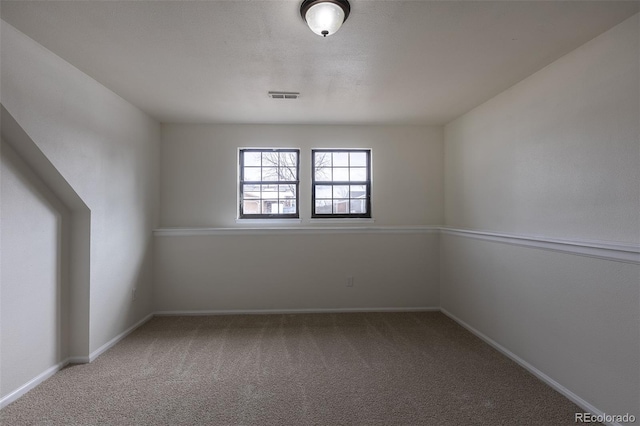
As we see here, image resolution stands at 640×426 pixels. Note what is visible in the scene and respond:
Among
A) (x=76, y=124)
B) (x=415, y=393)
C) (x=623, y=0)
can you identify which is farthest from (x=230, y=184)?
(x=623, y=0)

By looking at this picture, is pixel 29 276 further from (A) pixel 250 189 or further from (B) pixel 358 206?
(B) pixel 358 206

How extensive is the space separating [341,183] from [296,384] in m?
2.67

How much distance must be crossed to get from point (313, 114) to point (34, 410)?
3.59m

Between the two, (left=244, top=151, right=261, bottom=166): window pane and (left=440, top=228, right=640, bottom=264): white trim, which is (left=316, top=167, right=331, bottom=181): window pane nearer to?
(left=244, top=151, right=261, bottom=166): window pane

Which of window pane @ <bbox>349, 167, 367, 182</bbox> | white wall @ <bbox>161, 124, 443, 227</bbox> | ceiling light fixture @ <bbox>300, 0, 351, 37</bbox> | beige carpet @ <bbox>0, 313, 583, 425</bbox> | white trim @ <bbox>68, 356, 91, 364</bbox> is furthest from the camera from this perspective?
window pane @ <bbox>349, 167, 367, 182</bbox>

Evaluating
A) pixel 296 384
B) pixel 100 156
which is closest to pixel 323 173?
pixel 100 156

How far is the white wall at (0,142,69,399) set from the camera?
2.10 m

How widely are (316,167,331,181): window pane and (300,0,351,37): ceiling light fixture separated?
8.17 feet

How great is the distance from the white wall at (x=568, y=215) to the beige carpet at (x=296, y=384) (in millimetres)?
346

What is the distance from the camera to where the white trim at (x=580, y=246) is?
5.95 ft

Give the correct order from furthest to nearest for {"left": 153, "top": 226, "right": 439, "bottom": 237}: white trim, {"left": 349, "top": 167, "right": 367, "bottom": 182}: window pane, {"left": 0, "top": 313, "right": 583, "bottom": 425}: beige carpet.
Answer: {"left": 349, "top": 167, "right": 367, "bottom": 182}: window pane < {"left": 153, "top": 226, "right": 439, "bottom": 237}: white trim < {"left": 0, "top": 313, "right": 583, "bottom": 425}: beige carpet

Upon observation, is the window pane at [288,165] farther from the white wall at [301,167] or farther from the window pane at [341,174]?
the window pane at [341,174]

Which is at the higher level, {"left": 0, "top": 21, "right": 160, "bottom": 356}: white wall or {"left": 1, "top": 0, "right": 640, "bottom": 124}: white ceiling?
{"left": 1, "top": 0, "right": 640, "bottom": 124}: white ceiling

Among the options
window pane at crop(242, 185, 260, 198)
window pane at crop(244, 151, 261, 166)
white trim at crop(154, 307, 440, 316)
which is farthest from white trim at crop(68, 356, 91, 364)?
window pane at crop(244, 151, 261, 166)
